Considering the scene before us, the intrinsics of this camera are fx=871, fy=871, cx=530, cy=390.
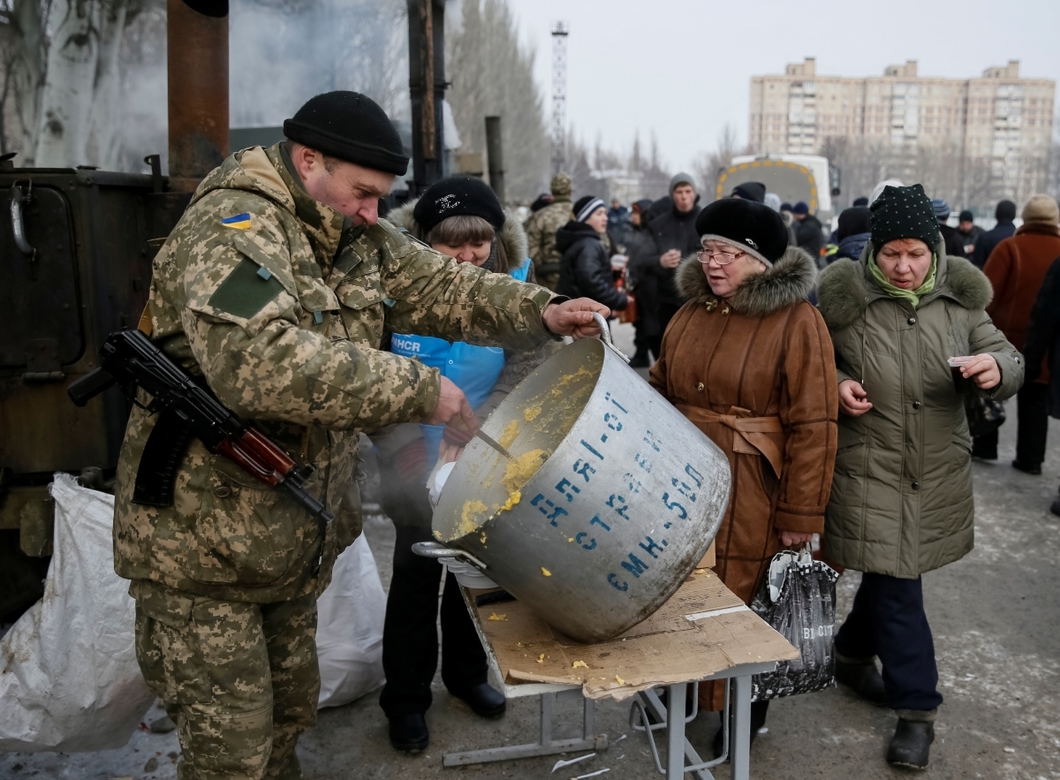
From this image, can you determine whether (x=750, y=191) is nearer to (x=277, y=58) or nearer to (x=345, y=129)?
(x=277, y=58)

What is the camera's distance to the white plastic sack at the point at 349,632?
3.14 metres

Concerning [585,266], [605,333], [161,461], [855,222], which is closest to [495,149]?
[585,266]

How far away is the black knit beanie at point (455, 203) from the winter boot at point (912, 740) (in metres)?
2.17

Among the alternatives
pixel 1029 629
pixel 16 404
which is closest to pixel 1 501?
pixel 16 404

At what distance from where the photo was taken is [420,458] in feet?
9.23

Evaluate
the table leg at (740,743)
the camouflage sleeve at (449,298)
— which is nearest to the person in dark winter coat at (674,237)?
the camouflage sleeve at (449,298)

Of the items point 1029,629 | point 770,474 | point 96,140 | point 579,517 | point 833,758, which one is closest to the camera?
point 579,517

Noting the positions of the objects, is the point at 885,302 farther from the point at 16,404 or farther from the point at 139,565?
the point at 16,404

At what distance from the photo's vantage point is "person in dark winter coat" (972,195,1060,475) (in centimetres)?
604

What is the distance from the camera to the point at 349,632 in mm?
3186

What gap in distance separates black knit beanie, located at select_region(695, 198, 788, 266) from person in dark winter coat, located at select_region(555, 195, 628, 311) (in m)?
Result: 3.74

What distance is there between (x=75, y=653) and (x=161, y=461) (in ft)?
3.38

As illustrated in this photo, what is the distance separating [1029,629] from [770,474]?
2071 millimetres

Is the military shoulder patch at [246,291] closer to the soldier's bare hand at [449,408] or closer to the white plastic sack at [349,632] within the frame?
the soldier's bare hand at [449,408]
